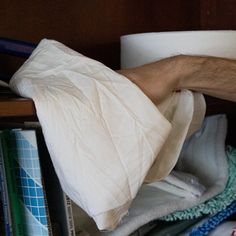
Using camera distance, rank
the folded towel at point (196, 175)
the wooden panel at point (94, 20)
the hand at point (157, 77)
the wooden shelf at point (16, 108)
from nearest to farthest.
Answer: the wooden shelf at point (16, 108), the hand at point (157, 77), the folded towel at point (196, 175), the wooden panel at point (94, 20)

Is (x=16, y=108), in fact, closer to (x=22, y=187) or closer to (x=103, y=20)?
(x=22, y=187)

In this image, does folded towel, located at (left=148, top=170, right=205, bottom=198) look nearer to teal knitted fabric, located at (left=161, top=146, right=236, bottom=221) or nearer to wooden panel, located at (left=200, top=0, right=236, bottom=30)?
teal knitted fabric, located at (left=161, top=146, right=236, bottom=221)

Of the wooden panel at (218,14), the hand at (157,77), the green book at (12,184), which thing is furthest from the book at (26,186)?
the wooden panel at (218,14)

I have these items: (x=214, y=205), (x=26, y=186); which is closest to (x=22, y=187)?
(x=26, y=186)

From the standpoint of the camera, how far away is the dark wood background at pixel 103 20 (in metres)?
1.00

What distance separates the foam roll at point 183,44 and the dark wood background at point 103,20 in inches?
5.2

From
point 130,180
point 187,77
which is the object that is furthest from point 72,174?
point 187,77

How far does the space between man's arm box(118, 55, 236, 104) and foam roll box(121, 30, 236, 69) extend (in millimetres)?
133

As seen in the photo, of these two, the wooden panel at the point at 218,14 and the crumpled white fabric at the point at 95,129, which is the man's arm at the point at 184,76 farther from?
the wooden panel at the point at 218,14

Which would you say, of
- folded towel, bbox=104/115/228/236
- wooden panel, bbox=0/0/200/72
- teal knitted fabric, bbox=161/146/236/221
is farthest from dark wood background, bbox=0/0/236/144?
teal knitted fabric, bbox=161/146/236/221

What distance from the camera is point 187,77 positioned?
752 millimetres

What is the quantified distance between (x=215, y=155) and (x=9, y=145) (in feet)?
1.59

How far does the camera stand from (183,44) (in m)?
0.92

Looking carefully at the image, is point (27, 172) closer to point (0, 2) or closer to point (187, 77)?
point (187, 77)
